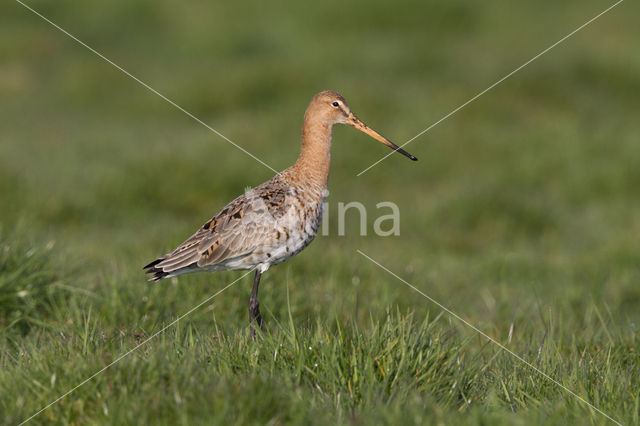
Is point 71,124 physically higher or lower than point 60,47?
lower

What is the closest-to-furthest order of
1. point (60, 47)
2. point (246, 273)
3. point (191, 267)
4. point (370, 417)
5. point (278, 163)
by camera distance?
1. point (370, 417)
2. point (191, 267)
3. point (246, 273)
4. point (278, 163)
5. point (60, 47)

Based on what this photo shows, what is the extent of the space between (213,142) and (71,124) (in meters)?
4.33

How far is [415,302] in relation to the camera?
716cm

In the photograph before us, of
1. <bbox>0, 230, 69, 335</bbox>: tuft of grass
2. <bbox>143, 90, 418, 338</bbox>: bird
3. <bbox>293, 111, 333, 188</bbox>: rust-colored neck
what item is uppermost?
<bbox>293, 111, 333, 188</bbox>: rust-colored neck

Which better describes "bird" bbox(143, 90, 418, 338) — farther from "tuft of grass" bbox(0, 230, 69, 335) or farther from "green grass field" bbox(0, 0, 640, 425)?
"tuft of grass" bbox(0, 230, 69, 335)

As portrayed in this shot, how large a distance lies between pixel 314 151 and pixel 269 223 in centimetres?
73

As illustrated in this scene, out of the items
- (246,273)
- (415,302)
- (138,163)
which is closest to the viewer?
(246,273)

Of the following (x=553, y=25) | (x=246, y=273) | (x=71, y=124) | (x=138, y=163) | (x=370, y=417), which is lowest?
(x=370, y=417)

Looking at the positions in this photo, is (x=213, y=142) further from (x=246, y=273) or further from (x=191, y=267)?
(x=191, y=267)

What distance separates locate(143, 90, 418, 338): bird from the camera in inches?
212

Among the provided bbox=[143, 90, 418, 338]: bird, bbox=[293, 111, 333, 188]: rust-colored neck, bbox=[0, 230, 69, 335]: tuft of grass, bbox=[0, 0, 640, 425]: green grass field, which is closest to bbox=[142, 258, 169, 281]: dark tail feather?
bbox=[143, 90, 418, 338]: bird

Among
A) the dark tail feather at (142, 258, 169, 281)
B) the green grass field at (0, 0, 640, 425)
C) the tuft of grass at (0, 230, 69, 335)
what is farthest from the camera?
the tuft of grass at (0, 230, 69, 335)

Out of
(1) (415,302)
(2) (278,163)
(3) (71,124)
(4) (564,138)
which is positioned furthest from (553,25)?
(1) (415,302)

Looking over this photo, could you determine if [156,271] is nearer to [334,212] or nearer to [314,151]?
[314,151]
